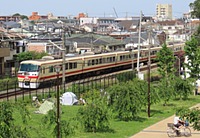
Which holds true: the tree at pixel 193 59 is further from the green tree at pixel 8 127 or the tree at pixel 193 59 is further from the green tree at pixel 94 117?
the green tree at pixel 8 127

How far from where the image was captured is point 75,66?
119 feet

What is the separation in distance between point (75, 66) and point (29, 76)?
522 cm

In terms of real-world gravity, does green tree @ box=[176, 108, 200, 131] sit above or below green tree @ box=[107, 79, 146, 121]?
above

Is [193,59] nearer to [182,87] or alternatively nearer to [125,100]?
[182,87]

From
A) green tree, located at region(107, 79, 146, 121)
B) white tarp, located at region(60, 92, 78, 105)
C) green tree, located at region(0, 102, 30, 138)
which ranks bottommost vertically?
white tarp, located at region(60, 92, 78, 105)

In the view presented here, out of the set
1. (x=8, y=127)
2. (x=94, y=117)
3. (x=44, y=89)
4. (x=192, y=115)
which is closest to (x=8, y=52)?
(x=44, y=89)

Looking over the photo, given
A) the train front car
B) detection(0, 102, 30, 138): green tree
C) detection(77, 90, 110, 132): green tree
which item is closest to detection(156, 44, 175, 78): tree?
the train front car

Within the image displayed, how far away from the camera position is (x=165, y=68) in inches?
1432

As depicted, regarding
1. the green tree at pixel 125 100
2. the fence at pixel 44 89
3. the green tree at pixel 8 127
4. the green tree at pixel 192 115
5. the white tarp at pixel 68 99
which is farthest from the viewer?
the fence at pixel 44 89

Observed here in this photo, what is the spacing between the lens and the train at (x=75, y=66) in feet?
104

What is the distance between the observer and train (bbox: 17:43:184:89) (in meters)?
31.8

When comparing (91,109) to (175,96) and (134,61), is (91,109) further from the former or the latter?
(134,61)

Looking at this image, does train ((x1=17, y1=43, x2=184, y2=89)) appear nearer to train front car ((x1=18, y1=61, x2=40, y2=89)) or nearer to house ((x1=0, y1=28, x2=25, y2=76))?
train front car ((x1=18, y1=61, x2=40, y2=89))

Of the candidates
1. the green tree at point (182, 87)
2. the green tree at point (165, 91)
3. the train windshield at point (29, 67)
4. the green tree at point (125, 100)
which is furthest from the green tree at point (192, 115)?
the train windshield at point (29, 67)
